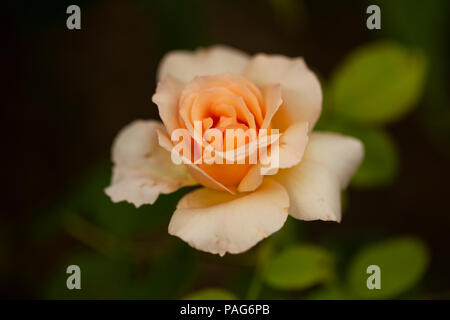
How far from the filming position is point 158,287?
2.59 feet

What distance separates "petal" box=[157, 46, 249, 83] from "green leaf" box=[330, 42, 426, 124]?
0.77ft

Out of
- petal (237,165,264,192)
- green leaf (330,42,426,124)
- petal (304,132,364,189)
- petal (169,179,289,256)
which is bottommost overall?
petal (169,179,289,256)

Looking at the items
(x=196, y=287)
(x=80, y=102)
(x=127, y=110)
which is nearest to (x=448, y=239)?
(x=196, y=287)

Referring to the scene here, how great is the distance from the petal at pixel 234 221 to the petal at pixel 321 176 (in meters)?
0.03

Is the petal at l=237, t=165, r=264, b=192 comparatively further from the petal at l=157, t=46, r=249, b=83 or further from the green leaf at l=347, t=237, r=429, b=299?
the green leaf at l=347, t=237, r=429, b=299

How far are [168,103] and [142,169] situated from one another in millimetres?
101

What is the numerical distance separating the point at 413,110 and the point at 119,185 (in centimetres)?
99

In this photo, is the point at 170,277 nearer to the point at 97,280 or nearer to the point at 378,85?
the point at 97,280

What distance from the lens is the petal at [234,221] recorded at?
516 millimetres

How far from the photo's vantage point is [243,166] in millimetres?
550

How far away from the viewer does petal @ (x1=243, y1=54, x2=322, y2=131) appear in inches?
23.4

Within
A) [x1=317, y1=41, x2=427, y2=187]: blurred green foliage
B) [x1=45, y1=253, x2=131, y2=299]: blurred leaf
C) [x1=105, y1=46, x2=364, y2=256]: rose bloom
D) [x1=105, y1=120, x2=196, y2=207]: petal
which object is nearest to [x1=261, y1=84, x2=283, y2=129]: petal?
[x1=105, y1=46, x2=364, y2=256]: rose bloom

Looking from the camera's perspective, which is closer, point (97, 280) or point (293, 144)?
point (293, 144)

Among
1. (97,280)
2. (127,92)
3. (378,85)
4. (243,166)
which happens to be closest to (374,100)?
(378,85)
